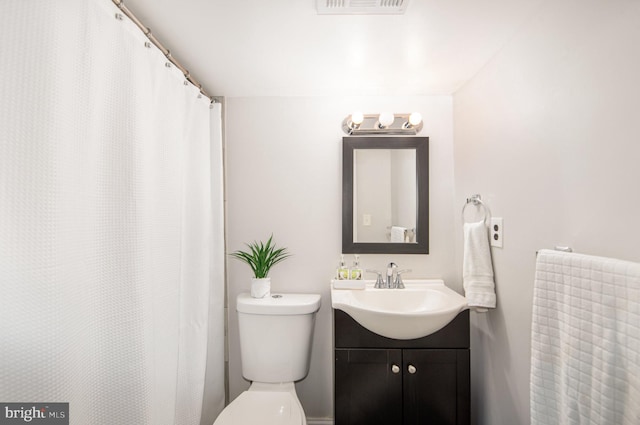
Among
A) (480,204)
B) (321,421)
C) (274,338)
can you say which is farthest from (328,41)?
(321,421)

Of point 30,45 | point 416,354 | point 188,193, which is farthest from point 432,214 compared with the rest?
point 30,45

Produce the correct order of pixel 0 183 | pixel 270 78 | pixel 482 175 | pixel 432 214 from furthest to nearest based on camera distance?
pixel 432 214, pixel 270 78, pixel 482 175, pixel 0 183

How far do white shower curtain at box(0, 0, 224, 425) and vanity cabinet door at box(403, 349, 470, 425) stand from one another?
1037 millimetres

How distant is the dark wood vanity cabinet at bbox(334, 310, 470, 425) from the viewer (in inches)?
61.1

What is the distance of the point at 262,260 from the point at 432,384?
1093 millimetres

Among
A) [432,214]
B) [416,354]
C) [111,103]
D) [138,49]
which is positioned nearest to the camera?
[111,103]

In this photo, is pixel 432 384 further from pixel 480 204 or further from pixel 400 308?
pixel 480 204

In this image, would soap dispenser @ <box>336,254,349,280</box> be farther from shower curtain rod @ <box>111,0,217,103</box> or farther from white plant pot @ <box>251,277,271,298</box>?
A: shower curtain rod @ <box>111,0,217,103</box>

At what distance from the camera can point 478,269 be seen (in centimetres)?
156

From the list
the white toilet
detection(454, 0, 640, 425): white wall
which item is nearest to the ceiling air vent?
detection(454, 0, 640, 425): white wall

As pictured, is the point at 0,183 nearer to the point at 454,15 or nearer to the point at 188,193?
the point at 188,193

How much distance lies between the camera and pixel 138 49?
1165 millimetres

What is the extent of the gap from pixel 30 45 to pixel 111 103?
28 centimetres

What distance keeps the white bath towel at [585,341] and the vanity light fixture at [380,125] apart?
1.14 m
